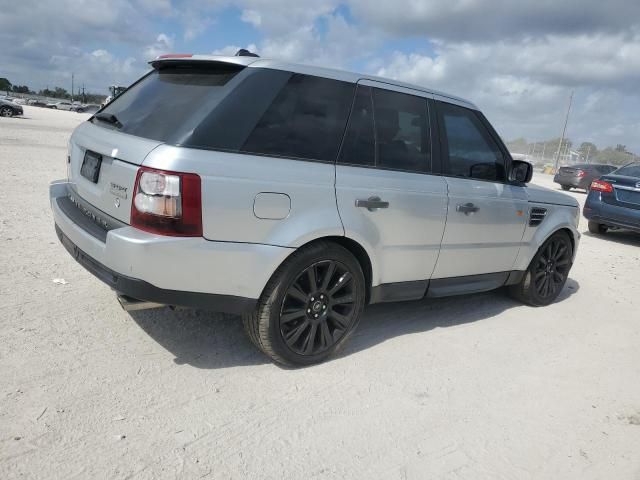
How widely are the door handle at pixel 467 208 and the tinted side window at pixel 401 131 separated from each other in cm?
42

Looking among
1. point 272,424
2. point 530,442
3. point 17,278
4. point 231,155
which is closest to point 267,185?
point 231,155

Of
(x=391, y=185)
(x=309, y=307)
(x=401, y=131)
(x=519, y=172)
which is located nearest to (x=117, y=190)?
(x=309, y=307)

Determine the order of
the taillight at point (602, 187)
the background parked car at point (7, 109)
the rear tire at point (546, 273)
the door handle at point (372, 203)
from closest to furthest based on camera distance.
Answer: the door handle at point (372, 203) < the rear tire at point (546, 273) < the taillight at point (602, 187) < the background parked car at point (7, 109)

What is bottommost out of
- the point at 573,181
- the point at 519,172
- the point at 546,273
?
the point at 546,273

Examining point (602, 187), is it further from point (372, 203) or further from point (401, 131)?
point (372, 203)

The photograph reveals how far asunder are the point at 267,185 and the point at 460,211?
70.8 inches

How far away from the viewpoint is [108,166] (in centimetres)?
304

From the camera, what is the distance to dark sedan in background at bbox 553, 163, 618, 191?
2233 cm

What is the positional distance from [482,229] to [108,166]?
289 cm

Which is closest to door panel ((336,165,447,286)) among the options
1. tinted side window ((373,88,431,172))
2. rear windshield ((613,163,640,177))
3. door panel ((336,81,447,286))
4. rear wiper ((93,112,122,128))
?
door panel ((336,81,447,286))

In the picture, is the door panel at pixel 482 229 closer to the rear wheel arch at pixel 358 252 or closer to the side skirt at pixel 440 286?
the side skirt at pixel 440 286

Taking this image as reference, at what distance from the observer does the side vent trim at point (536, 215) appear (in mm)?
4812

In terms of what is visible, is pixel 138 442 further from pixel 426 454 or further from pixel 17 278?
pixel 17 278

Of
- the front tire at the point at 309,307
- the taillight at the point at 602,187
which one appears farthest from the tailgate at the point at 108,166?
the taillight at the point at 602,187
